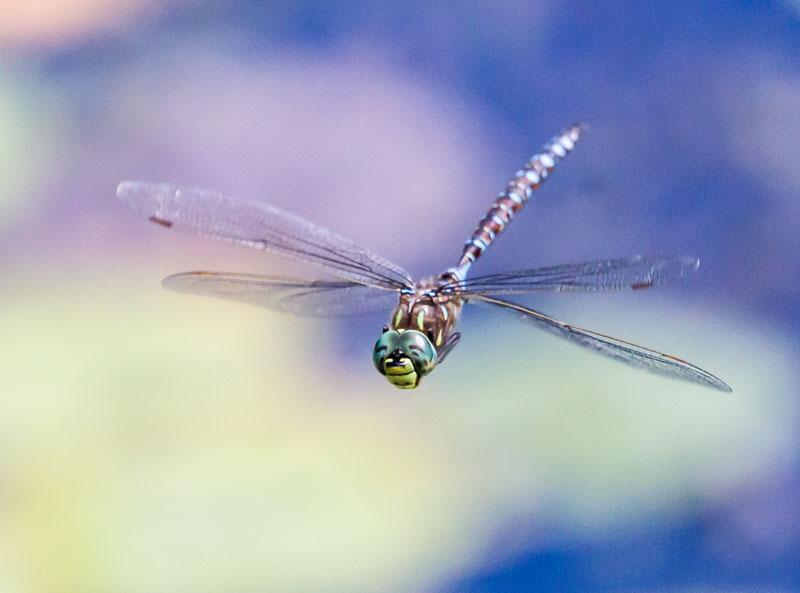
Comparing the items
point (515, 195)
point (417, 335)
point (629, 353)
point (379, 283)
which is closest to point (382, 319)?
point (515, 195)

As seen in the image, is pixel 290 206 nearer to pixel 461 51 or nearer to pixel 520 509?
pixel 461 51

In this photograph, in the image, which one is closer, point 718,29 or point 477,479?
point 477,479

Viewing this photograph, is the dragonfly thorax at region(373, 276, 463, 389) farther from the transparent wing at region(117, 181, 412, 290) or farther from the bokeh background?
the bokeh background

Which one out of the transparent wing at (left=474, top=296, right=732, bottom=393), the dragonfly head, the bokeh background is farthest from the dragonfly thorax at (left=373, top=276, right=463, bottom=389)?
the bokeh background

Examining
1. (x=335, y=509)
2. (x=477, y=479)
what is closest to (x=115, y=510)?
(x=335, y=509)

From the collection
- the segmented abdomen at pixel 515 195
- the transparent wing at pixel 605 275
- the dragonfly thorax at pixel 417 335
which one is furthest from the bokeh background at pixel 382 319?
the transparent wing at pixel 605 275

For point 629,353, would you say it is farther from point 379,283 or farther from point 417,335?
point 379,283
